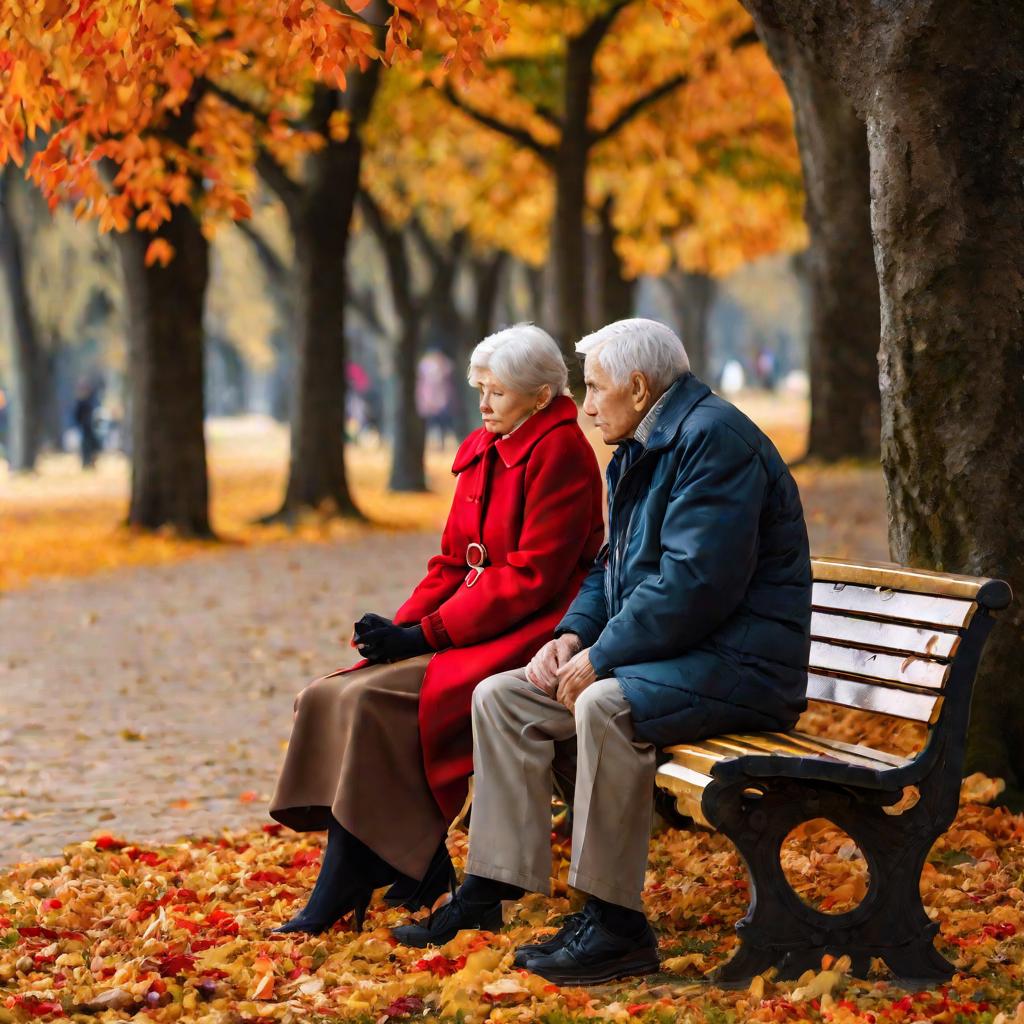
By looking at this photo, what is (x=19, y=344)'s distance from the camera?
1125 inches

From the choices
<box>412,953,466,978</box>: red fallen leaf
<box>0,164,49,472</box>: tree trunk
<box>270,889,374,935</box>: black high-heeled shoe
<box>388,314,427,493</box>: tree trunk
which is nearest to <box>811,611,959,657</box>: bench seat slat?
<box>412,953,466,978</box>: red fallen leaf

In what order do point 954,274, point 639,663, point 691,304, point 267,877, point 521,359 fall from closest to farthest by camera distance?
point 639,663 < point 521,359 < point 954,274 < point 267,877 < point 691,304

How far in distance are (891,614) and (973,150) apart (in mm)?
1585

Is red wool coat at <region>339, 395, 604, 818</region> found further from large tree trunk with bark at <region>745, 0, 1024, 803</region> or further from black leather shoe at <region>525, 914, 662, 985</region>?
large tree trunk with bark at <region>745, 0, 1024, 803</region>

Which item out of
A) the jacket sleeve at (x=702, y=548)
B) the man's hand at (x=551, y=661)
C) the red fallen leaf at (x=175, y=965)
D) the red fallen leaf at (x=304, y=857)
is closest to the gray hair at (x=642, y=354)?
the jacket sleeve at (x=702, y=548)

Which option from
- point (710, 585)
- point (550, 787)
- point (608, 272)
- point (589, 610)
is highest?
point (608, 272)

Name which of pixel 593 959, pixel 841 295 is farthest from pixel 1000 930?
pixel 841 295

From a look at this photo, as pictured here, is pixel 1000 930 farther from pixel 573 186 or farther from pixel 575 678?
pixel 573 186

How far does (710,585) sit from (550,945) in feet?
3.30

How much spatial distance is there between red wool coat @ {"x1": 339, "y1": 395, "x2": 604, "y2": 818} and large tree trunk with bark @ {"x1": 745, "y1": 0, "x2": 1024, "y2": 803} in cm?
122

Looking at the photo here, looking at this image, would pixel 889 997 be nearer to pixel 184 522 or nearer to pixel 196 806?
pixel 196 806

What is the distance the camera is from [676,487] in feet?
14.3

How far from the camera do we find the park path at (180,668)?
7012 millimetres

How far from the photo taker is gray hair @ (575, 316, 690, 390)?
456 centimetres
